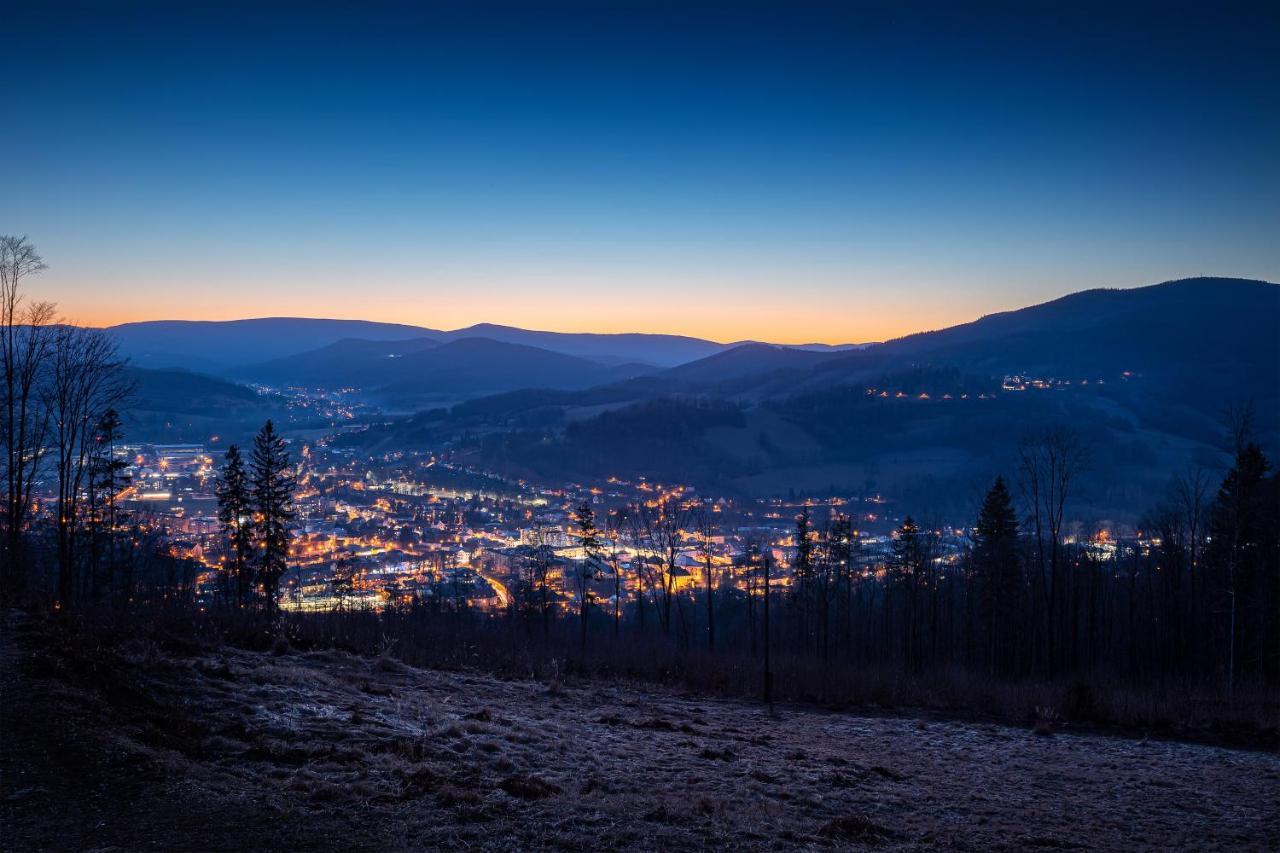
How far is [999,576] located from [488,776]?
111 feet

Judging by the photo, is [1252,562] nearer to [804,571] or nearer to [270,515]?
[804,571]

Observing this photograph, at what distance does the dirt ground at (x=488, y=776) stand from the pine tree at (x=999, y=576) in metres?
20.3

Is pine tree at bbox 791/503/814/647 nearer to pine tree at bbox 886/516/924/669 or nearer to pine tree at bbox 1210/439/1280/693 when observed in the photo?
pine tree at bbox 886/516/924/669

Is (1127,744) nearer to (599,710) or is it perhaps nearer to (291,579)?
(599,710)

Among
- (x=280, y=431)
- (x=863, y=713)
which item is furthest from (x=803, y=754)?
(x=280, y=431)

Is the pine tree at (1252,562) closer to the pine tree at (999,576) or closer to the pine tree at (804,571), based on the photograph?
the pine tree at (999,576)

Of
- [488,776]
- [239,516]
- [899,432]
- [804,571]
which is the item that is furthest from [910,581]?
[899,432]

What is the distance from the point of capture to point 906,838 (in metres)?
8.73

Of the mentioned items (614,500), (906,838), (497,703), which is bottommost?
(614,500)

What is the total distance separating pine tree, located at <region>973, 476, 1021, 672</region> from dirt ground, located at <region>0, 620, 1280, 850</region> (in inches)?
801

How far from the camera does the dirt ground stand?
6.96 meters

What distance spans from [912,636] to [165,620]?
127 ft

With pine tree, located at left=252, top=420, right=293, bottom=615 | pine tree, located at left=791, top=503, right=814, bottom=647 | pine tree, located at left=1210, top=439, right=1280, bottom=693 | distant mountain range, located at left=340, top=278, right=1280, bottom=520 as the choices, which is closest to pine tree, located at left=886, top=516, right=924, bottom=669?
pine tree, located at left=791, top=503, right=814, bottom=647

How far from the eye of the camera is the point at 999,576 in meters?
35.6
